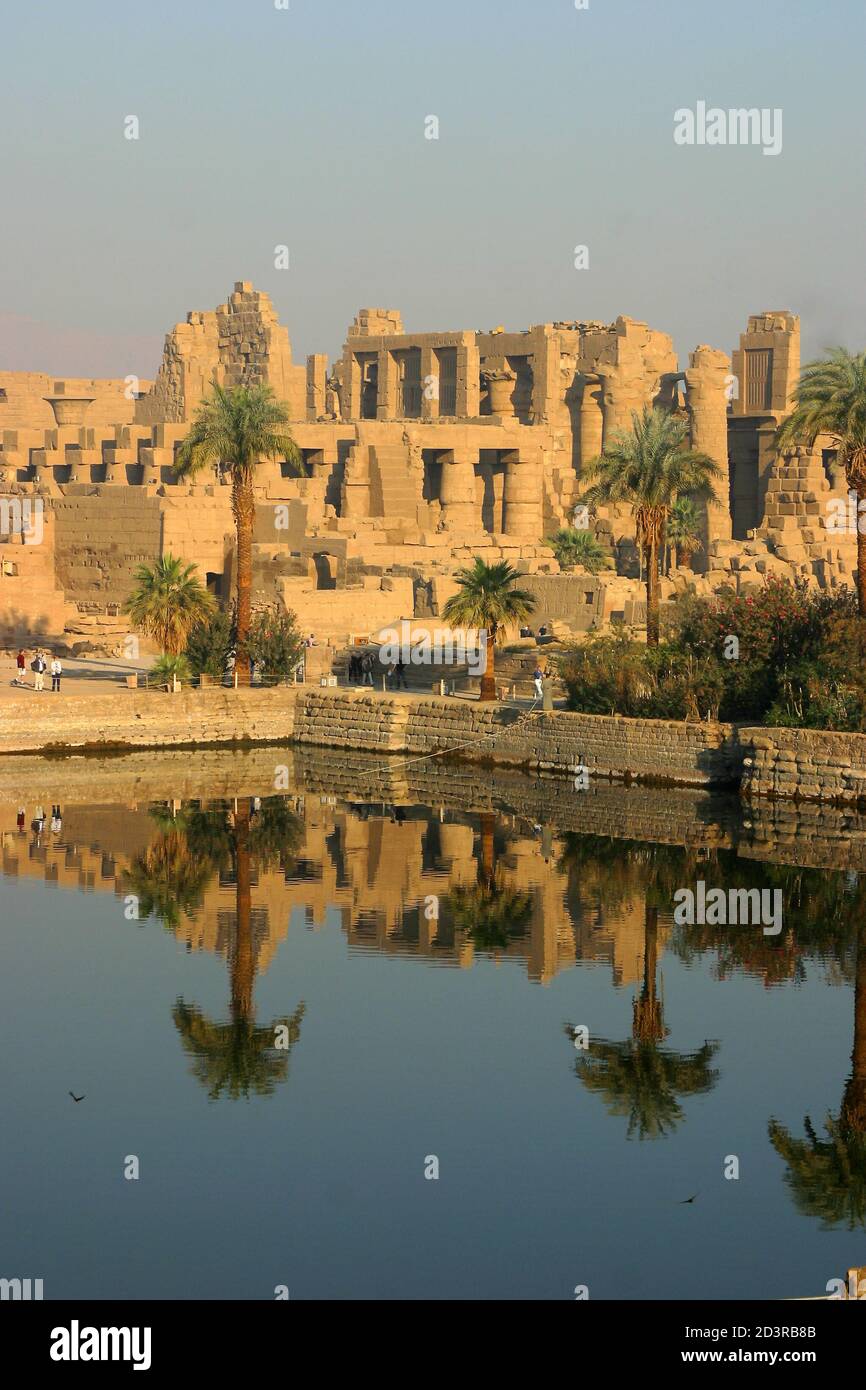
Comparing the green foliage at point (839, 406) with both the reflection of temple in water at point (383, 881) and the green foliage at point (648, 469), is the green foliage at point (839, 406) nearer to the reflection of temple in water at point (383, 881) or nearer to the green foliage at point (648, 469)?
the green foliage at point (648, 469)

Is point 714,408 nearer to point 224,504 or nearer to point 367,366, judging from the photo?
point 367,366

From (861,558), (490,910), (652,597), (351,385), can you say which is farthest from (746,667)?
(351,385)

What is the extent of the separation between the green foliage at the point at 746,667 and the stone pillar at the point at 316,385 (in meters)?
36.1

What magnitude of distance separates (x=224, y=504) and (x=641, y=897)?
23560 mm

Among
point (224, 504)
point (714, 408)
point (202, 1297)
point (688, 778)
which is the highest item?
point (714, 408)

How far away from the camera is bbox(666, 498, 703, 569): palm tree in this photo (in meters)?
57.5

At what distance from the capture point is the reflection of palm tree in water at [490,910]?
2494cm

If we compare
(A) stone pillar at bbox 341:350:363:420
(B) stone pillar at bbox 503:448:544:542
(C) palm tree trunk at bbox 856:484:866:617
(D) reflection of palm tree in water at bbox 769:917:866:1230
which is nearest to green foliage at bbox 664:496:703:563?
(B) stone pillar at bbox 503:448:544:542

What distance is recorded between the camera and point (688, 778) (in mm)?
33469

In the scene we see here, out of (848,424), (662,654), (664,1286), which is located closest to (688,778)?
(662,654)

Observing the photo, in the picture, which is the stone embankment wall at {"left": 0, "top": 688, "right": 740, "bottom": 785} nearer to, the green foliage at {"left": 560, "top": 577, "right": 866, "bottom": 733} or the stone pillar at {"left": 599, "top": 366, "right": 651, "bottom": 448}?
the green foliage at {"left": 560, "top": 577, "right": 866, "bottom": 733}

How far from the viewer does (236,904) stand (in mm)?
26469

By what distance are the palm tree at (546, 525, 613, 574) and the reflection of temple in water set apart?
76.0 feet

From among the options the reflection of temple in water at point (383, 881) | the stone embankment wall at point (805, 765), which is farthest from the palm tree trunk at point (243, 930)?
the stone embankment wall at point (805, 765)
